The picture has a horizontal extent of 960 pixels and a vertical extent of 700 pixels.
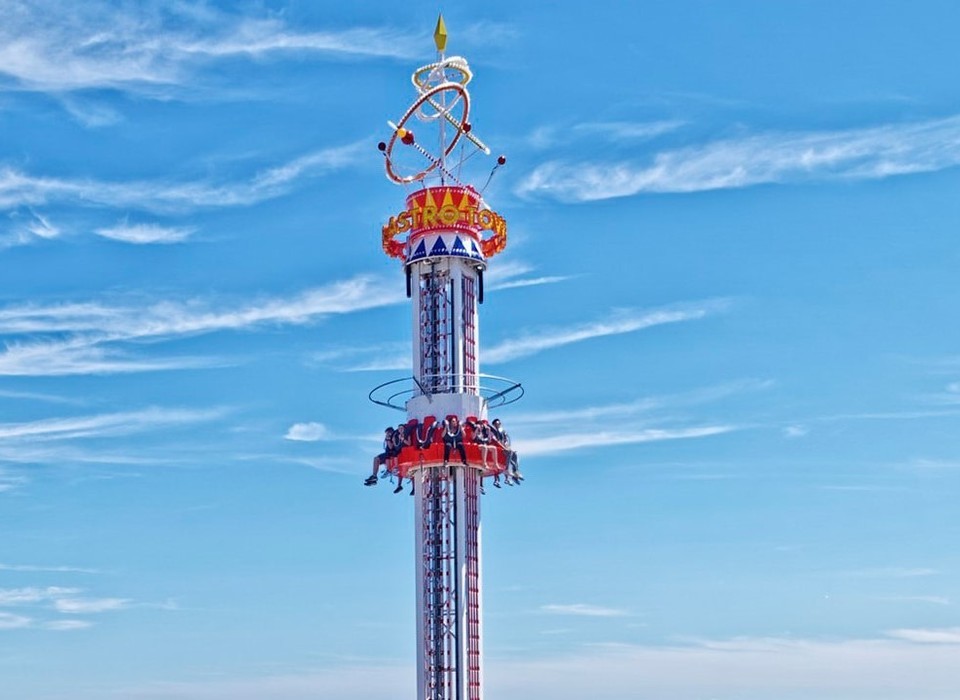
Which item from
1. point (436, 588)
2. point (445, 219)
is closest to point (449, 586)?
point (436, 588)

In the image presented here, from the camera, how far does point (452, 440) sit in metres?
124

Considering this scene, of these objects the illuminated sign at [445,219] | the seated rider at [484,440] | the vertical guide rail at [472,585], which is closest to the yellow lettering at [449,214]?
the illuminated sign at [445,219]

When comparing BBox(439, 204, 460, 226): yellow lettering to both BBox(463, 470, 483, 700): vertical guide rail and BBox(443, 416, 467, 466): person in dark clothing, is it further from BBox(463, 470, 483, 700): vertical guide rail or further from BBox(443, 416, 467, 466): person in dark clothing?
BBox(463, 470, 483, 700): vertical guide rail

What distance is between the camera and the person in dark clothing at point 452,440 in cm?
12319

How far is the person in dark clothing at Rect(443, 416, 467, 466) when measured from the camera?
12319 centimetres

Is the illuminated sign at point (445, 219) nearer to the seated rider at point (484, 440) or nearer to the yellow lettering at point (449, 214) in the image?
the yellow lettering at point (449, 214)

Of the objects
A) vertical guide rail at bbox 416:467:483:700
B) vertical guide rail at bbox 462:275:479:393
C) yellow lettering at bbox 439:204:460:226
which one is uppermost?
yellow lettering at bbox 439:204:460:226

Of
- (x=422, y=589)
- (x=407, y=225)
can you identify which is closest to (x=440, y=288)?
(x=407, y=225)

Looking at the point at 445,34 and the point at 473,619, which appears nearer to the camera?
the point at 473,619

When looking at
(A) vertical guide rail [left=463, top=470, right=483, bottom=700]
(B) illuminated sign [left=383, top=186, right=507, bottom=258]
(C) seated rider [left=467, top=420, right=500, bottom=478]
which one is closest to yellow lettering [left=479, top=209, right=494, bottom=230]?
(B) illuminated sign [left=383, top=186, right=507, bottom=258]

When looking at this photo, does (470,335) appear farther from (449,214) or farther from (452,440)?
(449,214)

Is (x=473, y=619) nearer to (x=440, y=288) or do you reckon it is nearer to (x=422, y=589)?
(x=422, y=589)

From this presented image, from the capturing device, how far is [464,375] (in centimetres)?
12638

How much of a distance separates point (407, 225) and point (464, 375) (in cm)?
1259
